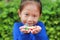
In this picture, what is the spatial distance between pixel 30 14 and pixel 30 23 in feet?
0.32

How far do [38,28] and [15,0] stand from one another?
3.00m

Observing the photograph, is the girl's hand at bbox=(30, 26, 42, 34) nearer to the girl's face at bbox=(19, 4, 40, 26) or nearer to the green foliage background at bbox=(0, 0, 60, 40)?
the girl's face at bbox=(19, 4, 40, 26)

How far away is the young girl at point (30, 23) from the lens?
279 cm

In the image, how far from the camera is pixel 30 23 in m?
2.79

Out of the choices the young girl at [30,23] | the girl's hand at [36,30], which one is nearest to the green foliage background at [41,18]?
the young girl at [30,23]

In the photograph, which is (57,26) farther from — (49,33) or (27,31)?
(27,31)

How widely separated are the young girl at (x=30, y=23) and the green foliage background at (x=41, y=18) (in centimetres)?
207

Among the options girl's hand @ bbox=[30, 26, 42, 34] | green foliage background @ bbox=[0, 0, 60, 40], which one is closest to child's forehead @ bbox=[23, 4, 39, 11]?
girl's hand @ bbox=[30, 26, 42, 34]

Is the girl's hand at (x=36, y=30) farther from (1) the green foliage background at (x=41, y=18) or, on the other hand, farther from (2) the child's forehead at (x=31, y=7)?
(1) the green foliage background at (x=41, y=18)

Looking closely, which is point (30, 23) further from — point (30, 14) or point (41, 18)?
point (41, 18)

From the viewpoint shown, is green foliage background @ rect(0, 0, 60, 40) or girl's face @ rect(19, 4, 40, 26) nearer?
girl's face @ rect(19, 4, 40, 26)

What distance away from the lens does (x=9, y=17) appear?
519 cm

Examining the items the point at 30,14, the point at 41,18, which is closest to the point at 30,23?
the point at 30,14

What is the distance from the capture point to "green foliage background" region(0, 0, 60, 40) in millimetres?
4992
